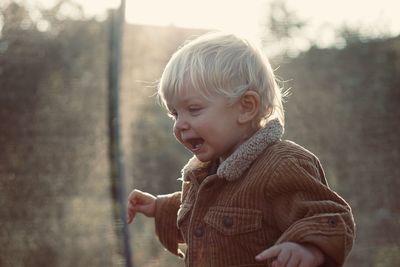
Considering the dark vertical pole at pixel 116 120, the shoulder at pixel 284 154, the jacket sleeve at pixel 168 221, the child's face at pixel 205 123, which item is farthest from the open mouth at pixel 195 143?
the dark vertical pole at pixel 116 120

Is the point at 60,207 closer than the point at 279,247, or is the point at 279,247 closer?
the point at 279,247

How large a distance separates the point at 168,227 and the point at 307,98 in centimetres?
184

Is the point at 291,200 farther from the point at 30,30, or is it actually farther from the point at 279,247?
the point at 30,30

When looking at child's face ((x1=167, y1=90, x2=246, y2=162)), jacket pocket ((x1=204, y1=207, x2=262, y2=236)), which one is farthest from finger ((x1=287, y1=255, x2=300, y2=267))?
child's face ((x1=167, y1=90, x2=246, y2=162))

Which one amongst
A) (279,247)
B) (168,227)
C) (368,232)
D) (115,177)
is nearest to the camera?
(279,247)

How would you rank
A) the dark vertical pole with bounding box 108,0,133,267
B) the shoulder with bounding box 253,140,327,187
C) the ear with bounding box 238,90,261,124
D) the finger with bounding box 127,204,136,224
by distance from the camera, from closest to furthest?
the shoulder with bounding box 253,140,327,187 → the ear with bounding box 238,90,261,124 → the finger with bounding box 127,204,136,224 → the dark vertical pole with bounding box 108,0,133,267

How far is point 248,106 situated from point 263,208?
177 mm

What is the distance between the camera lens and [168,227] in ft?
4.02

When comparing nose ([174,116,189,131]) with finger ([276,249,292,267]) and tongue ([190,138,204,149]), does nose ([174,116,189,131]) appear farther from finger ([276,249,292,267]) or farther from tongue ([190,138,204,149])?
finger ([276,249,292,267])

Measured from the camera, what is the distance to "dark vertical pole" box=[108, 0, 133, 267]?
2.39 meters

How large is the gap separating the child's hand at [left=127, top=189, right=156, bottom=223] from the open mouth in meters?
0.21

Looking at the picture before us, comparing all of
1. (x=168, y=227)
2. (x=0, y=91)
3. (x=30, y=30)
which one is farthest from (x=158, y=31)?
(x=168, y=227)

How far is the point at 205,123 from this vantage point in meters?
1.02

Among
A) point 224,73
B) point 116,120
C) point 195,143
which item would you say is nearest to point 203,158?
point 195,143
